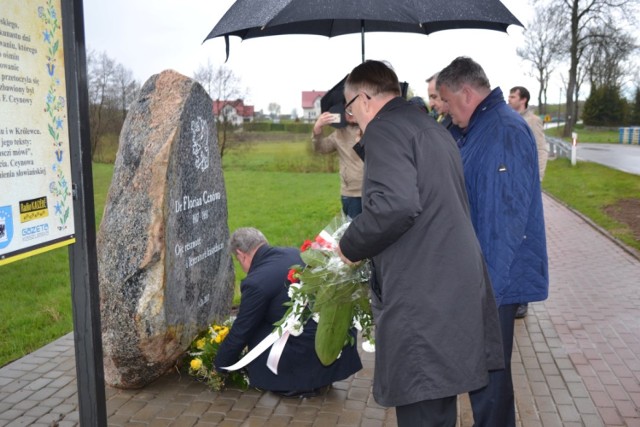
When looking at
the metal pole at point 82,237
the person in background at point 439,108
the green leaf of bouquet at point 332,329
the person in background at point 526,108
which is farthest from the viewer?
the person in background at point 526,108

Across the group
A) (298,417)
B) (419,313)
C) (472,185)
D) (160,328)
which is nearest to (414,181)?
(419,313)

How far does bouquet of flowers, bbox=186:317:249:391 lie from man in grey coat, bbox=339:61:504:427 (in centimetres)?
221

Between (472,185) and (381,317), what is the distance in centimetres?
102

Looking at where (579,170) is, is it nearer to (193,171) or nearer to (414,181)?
(193,171)

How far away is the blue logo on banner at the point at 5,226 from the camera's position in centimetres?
251

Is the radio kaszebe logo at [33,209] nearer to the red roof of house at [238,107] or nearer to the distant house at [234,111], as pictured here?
the distant house at [234,111]

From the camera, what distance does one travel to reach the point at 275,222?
1266 centimetres

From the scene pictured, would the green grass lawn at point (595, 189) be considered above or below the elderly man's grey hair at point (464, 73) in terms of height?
below

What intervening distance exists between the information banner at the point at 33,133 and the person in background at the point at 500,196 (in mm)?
1877

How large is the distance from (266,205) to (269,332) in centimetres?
1123

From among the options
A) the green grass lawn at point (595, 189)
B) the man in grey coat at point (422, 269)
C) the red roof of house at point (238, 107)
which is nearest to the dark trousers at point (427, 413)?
the man in grey coat at point (422, 269)

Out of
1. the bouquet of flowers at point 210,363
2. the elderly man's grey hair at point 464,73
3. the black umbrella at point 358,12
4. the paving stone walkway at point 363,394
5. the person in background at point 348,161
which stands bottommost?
the paving stone walkway at point 363,394

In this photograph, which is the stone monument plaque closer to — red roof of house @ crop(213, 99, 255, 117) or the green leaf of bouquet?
the green leaf of bouquet

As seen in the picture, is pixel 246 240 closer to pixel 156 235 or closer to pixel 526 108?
pixel 156 235
